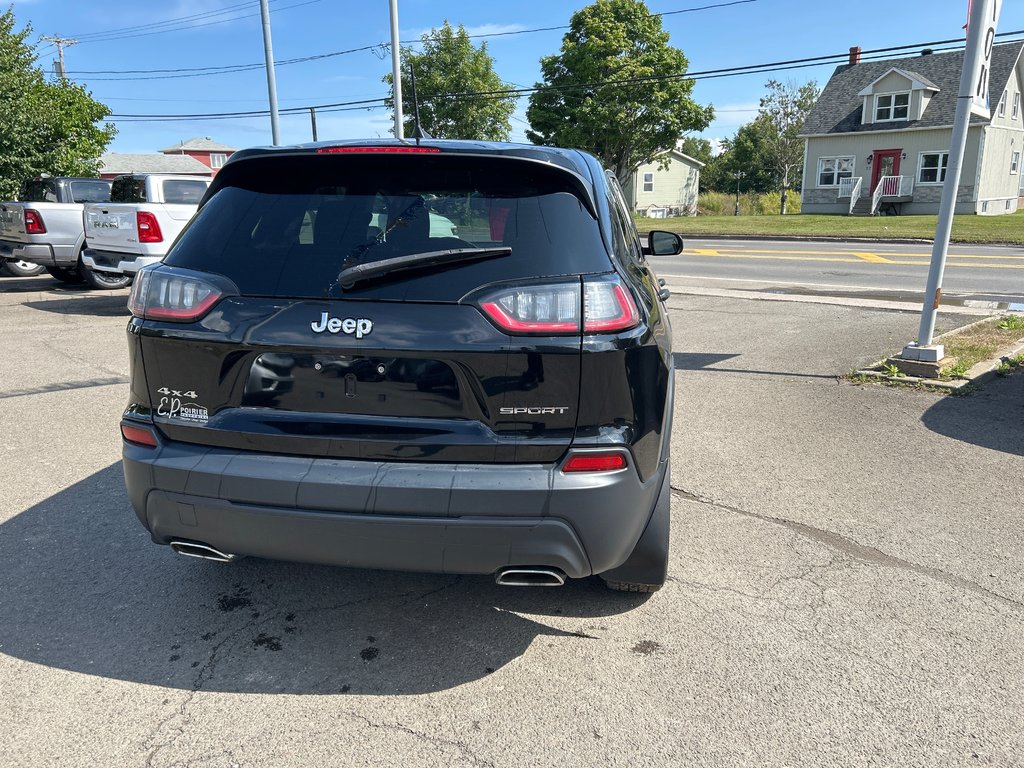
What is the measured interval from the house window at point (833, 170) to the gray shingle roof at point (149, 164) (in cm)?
5100

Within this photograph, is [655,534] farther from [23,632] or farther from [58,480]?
[58,480]

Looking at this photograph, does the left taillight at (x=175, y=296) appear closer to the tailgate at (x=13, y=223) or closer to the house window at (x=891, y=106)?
the tailgate at (x=13, y=223)

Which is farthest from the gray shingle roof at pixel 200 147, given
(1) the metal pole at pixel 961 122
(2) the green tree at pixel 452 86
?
(1) the metal pole at pixel 961 122

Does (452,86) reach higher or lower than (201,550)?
higher

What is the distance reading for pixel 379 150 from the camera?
9.13 feet

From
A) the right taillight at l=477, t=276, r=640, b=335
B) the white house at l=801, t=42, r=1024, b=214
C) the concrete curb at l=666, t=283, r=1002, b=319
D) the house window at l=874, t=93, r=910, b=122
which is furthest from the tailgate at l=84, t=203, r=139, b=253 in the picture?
the house window at l=874, t=93, r=910, b=122

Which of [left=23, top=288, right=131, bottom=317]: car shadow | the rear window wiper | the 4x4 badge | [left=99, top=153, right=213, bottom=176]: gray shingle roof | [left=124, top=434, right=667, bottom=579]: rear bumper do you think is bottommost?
[left=23, top=288, right=131, bottom=317]: car shadow

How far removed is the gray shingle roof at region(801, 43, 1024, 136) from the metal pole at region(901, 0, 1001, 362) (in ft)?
113

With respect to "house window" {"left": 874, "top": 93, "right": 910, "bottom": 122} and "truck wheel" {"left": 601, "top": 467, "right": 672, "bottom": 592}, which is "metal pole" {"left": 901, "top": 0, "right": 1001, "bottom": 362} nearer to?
"truck wheel" {"left": 601, "top": 467, "right": 672, "bottom": 592}

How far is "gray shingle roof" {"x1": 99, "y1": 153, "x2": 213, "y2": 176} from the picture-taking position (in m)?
70.3

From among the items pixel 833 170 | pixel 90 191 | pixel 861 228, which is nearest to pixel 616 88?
pixel 833 170

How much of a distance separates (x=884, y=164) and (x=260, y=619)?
4260 cm

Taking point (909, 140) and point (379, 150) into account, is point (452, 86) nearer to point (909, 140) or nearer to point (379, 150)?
point (909, 140)

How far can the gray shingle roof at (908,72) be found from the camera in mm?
37000
